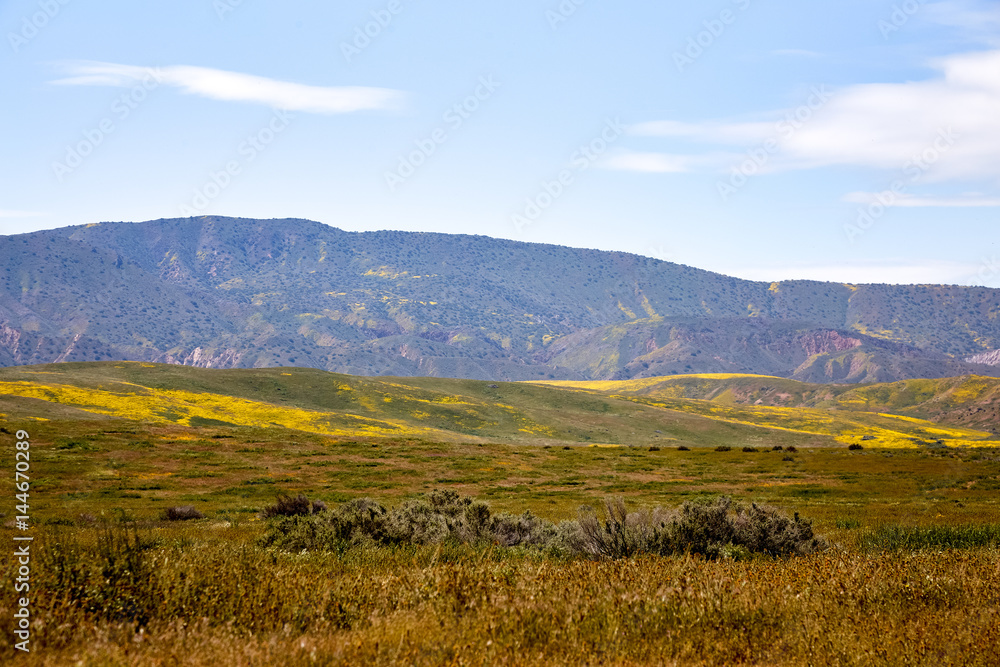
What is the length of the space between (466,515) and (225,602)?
887cm

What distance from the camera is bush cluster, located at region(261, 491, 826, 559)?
12039 mm

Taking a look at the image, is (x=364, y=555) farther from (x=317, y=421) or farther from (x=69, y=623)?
(x=317, y=421)

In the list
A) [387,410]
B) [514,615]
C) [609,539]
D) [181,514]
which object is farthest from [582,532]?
[387,410]

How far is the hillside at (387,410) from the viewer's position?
71062 mm

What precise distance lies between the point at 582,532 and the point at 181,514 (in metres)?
14.9

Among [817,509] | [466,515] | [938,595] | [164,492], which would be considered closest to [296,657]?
[938,595]

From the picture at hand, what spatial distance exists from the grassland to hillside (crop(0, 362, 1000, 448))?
2408cm

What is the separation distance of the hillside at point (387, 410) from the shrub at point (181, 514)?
37.2 meters

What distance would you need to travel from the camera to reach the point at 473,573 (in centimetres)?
784

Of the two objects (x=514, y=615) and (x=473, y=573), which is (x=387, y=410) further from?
(x=514, y=615)

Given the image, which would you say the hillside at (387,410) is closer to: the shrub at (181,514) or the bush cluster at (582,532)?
the shrub at (181,514)

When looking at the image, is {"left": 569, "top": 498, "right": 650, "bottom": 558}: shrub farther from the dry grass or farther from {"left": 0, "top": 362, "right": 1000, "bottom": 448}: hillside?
{"left": 0, "top": 362, "right": 1000, "bottom": 448}: hillside

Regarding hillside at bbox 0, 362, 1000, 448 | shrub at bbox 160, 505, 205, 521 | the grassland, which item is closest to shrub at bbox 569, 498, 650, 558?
the grassland

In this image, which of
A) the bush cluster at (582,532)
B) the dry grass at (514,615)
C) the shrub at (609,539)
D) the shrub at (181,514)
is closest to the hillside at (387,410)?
the shrub at (181,514)
